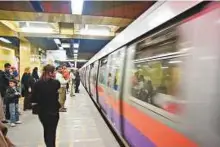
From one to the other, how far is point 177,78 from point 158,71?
0.63 meters

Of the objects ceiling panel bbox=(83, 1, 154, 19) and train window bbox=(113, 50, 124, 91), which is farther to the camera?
ceiling panel bbox=(83, 1, 154, 19)

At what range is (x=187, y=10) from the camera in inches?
96.3

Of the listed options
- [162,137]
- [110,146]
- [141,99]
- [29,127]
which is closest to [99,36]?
[29,127]

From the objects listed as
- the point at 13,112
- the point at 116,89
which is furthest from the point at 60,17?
the point at 116,89

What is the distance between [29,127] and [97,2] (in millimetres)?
3838

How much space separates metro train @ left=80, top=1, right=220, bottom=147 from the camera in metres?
2.05

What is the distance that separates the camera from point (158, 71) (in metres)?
3.27

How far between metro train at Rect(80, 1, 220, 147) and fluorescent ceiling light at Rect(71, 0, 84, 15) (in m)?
2.86

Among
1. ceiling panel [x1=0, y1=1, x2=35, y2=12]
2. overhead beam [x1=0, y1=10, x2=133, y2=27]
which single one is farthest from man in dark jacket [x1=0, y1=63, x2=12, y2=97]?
overhead beam [x1=0, y1=10, x2=133, y2=27]

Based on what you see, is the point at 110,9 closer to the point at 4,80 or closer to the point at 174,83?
the point at 4,80

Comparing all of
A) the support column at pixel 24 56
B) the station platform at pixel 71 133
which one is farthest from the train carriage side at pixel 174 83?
the support column at pixel 24 56

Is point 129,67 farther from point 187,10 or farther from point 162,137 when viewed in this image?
point 187,10

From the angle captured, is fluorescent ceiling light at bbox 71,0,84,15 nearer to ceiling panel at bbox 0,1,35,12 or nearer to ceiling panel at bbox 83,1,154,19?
ceiling panel at bbox 83,1,154,19

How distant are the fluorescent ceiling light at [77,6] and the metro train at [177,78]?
286cm
